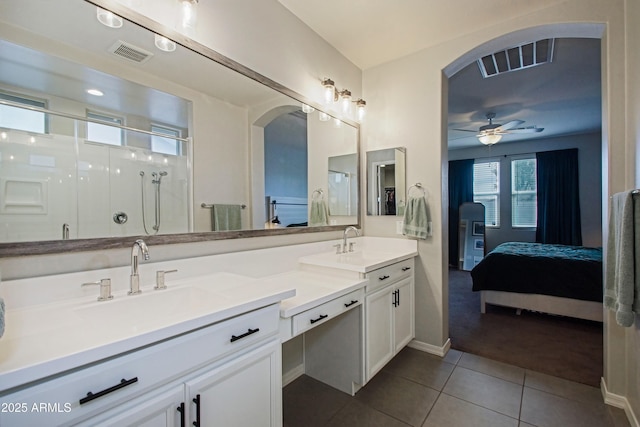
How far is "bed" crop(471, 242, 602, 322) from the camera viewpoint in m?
2.89

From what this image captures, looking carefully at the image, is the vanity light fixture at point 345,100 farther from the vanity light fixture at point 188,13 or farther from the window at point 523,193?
the window at point 523,193

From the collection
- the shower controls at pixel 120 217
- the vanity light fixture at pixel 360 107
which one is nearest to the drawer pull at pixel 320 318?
the shower controls at pixel 120 217

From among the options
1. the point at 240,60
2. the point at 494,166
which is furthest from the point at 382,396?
the point at 494,166

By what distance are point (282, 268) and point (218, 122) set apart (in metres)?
0.99

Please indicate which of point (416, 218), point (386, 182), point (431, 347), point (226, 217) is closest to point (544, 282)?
point (431, 347)

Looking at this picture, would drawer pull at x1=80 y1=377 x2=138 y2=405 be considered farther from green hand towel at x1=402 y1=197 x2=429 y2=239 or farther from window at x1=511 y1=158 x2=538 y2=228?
window at x1=511 y1=158 x2=538 y2=228

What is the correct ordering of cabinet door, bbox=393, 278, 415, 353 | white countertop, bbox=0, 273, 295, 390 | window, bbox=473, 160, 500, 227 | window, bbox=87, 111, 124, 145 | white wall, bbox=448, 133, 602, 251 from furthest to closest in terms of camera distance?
1. window, bbox=473, 160, 500, 227
2. white wall, bbox=448, 133, 602, 251
3. cabinet door, bbox=393, 278, 415, 353
4. window, bbox=87, 111, 124, 145
5. white countertop, bbox=0, 273, 295, 390

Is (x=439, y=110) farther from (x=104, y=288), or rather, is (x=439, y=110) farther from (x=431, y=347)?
(x=104, y=288)

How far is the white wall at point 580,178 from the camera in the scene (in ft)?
17.0

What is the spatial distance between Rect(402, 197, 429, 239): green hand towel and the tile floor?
41.3 inches

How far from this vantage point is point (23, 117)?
101cm

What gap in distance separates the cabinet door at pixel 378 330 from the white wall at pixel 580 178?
517cm

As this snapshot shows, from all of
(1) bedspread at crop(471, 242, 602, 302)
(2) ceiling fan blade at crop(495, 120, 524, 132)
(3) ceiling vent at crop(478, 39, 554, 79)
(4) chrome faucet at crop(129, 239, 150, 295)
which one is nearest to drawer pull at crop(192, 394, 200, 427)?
(4) chrome faucet at crop(129, 239, 150, 295)

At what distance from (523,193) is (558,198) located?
1.87 ft
